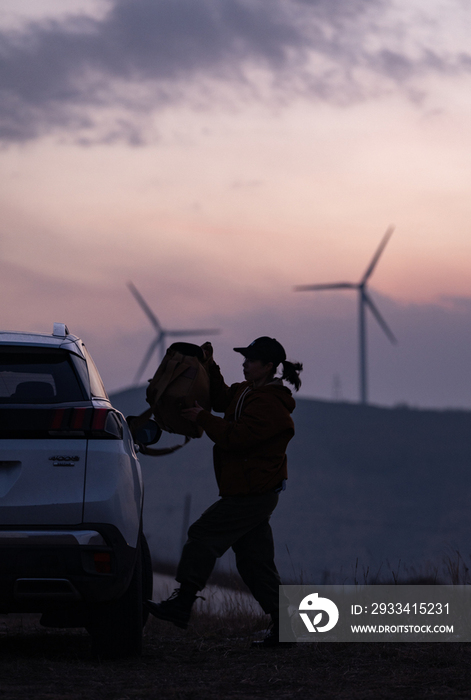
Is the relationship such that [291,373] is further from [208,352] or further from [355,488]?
[355,488]

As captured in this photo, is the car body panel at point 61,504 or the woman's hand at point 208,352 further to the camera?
the woman's hand at point 208,352

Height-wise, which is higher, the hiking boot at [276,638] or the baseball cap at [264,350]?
the baseball cap at [264,350]

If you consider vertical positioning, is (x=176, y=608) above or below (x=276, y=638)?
above

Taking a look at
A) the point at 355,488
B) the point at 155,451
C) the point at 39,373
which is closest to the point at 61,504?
the point at 39,373

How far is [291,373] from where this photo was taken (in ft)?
20.1

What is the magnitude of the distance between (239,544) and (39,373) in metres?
1.80

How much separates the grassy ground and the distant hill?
167ft

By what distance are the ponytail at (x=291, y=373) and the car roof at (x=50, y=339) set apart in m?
1.36

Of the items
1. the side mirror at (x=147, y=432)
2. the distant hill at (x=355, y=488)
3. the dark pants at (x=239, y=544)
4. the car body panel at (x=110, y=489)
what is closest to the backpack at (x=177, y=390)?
the side mirror at (x=147, y=432)

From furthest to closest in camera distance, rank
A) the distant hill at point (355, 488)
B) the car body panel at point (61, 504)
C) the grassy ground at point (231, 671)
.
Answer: the distant hill at point (355, 488), the car body panel at point (61, 504), the grassy ground at point (231, 671)

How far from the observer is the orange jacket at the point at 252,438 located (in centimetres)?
576

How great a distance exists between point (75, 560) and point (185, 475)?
89060 mm

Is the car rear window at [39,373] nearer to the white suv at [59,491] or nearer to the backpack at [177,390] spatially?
the white suv at [59,491]

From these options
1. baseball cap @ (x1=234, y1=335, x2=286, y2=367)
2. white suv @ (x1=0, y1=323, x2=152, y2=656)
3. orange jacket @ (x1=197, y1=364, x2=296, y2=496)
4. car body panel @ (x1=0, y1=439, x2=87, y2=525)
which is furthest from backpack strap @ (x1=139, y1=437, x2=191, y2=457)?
car body panel @ (x1=0, y1=439, x2=87, y2=525)
